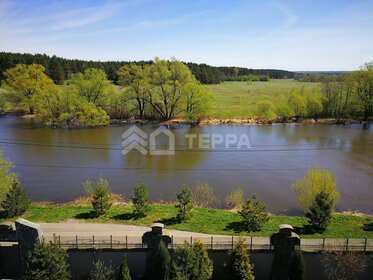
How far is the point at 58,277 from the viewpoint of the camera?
1288 centimetres

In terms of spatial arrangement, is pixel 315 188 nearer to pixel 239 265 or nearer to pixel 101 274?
pixel 239 265

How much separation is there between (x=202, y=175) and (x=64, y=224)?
1461 cm

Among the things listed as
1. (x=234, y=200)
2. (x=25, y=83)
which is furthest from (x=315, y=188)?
(x=25, y=83)

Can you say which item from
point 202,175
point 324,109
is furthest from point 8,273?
point 324,109

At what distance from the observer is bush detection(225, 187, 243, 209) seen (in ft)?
76.4

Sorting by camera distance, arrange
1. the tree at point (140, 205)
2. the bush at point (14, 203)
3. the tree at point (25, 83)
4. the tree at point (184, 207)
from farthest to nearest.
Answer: the tree at point (25, 83), the tree at point (140, 205), the bush at point (14, 203), the tree at point (184, 207)

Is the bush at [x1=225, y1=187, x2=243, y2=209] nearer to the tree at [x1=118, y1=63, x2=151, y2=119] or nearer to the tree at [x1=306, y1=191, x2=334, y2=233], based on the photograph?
the tree at [x1=306, y1=191, x2=334, y2=233]

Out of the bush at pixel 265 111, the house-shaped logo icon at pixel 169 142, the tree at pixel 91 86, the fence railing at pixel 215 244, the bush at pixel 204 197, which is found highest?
the tree at pixel 91 86

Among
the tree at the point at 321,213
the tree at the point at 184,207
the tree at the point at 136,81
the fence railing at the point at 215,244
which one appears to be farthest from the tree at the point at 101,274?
the tree at the point at 136,81

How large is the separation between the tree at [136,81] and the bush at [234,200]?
36.2 meters

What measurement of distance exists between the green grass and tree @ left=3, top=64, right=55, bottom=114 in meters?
45.4

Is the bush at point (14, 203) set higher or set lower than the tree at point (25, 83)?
lower

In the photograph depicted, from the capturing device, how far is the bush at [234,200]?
23302mm

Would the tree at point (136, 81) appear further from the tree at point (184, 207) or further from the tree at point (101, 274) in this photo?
the tree at point (101, 274)
